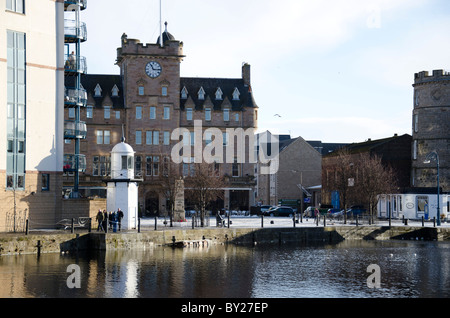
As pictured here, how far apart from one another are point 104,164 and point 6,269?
1697 inches

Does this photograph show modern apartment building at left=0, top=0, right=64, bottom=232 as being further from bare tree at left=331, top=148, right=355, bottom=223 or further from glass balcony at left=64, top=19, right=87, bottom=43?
bare tree at left=331, top=148, right=355, bottom=223

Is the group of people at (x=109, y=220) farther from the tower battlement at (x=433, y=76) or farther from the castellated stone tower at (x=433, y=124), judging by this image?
the tower battlement at (x=433, y=76)

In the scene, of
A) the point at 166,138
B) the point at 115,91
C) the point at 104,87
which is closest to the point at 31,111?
the point at 115,91

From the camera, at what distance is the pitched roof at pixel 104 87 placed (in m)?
78.1

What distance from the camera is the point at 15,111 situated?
46781 millimetres

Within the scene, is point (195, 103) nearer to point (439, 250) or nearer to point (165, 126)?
point (165, 126)

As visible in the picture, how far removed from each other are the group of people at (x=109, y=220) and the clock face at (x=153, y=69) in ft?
109

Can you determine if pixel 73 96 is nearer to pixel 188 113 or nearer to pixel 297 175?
pixel 188 113

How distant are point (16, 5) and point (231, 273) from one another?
25.3 meters

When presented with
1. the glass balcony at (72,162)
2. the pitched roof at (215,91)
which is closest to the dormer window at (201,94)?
the pitched roof at (215,91)

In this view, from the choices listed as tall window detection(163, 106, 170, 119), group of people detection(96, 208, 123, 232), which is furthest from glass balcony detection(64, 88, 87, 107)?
tall window detection(163, 106, 170, 119)

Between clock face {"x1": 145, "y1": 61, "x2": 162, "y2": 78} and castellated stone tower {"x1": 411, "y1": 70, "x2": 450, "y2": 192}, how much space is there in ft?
97.3

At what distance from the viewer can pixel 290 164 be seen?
9962cm
